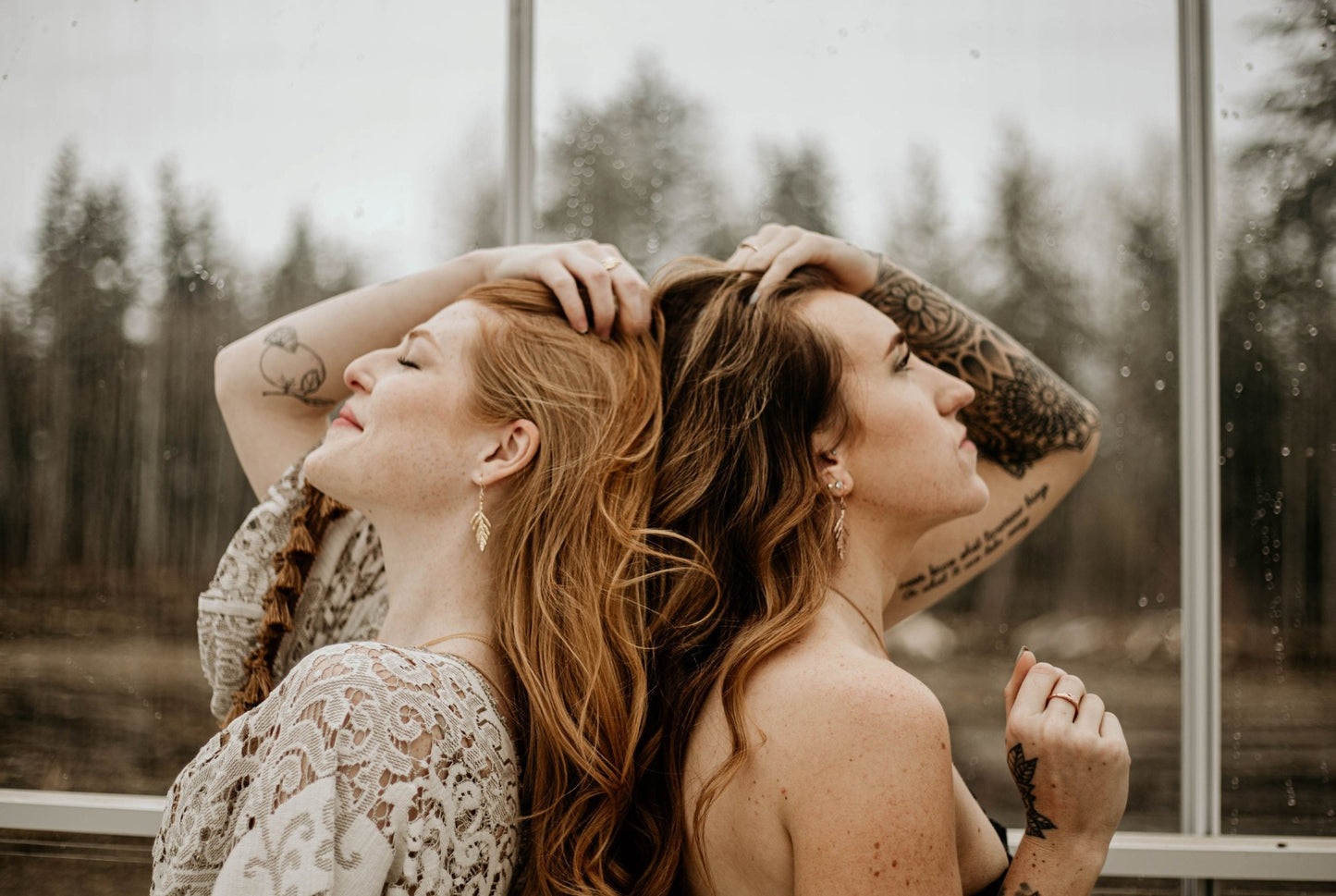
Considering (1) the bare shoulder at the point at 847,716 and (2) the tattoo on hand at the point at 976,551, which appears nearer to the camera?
(1) the bare shoulder at the point at 847,716

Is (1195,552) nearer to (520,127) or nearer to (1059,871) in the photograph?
(1059,871)

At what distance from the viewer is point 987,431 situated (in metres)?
1.75

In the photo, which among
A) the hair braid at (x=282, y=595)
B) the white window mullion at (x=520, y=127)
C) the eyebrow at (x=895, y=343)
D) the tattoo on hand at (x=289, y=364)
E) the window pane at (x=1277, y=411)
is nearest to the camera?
the eyebrow at (x=895, y=343)

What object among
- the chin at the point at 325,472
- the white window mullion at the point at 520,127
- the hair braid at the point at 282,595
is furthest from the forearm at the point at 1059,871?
the white window mullion at the point at 520,127

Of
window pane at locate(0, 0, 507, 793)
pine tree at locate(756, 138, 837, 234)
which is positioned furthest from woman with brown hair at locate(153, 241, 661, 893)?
pine tree at locate(756, 138, 837, 234)

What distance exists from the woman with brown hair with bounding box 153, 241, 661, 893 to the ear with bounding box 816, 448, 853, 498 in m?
0.23

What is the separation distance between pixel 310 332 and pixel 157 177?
2.77 ft

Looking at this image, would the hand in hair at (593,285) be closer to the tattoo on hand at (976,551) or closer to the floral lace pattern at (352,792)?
the floral lace pattern at (352,792)

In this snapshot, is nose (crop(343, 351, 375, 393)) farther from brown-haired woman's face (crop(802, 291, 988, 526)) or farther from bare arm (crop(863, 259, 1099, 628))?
bare arm (crop(863, 259, 1099, 628))

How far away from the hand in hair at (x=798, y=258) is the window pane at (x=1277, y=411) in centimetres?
92

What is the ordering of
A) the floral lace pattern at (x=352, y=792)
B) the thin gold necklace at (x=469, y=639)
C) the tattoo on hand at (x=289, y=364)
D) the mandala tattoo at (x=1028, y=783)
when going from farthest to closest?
the tattoo on hand at (x=289, y=364)
the thin gold necklace at (x=469, y=639)
the mandala tattoo at (x=1028, y=783)
the floral lace pattern at (x=352, y=792)

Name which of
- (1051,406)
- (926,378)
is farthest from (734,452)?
(1051,406)

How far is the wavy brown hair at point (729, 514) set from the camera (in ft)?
3.93

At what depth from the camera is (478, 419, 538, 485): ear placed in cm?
138
